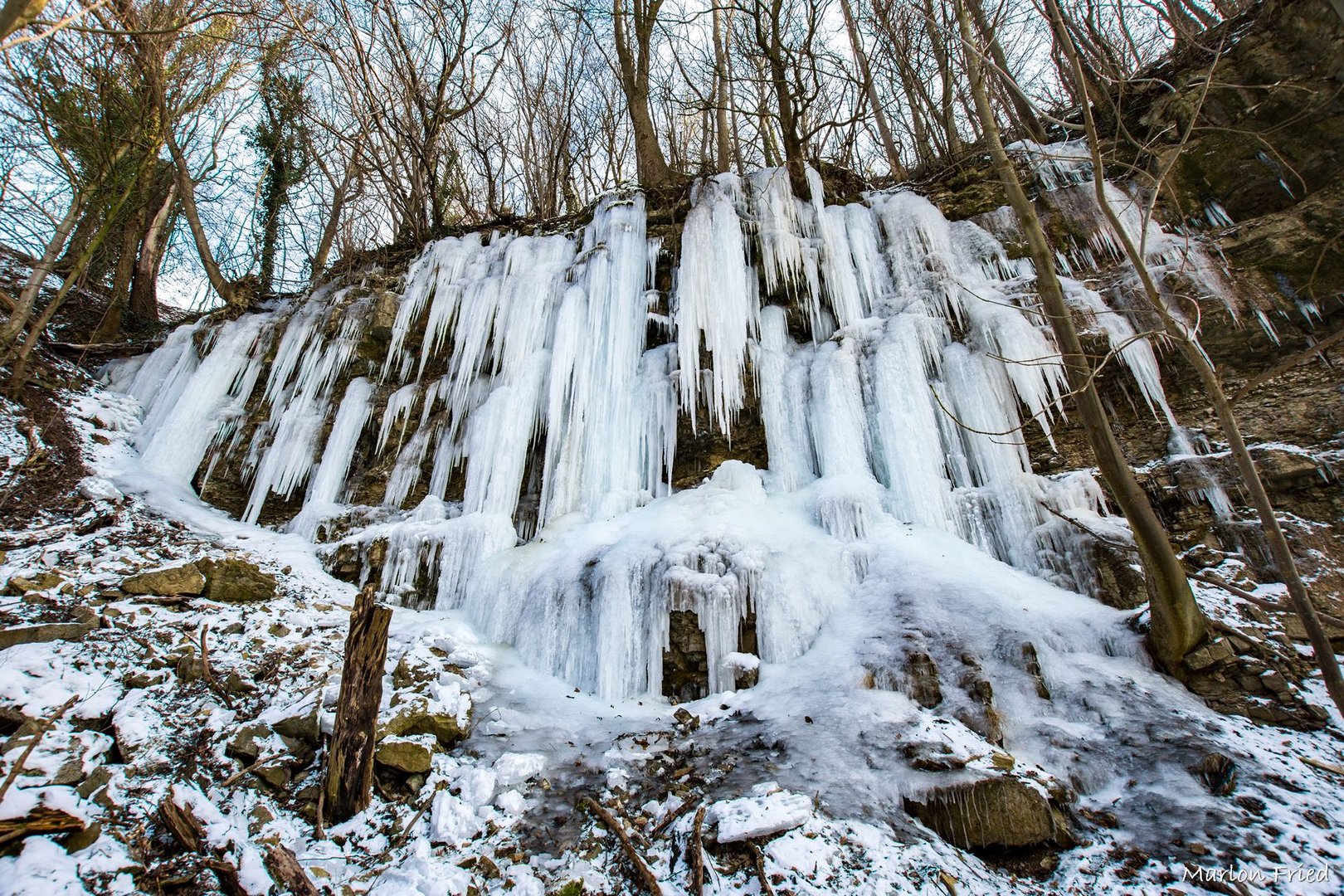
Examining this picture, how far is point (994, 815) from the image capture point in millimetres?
2438

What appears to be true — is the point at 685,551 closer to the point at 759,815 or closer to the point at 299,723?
the point at 759,815

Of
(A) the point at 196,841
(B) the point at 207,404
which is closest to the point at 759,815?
(A) the point at 196,841

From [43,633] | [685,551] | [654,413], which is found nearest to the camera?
[43,633]

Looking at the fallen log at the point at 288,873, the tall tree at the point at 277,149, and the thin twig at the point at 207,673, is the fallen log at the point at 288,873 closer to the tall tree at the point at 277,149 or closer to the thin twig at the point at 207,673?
the thin twig at the point at 207,673

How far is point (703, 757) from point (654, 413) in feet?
12.1

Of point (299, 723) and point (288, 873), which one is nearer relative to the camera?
point (288, 873)

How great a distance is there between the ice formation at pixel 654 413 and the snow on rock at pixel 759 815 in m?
1.45

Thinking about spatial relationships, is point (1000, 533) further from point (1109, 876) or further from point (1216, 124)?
point (1216, 124)

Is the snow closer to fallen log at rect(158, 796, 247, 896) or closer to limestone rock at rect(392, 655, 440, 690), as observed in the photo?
fallen log at rect(158, 796, 247, 896)

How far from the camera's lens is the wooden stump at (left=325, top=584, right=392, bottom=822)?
2.69 meters

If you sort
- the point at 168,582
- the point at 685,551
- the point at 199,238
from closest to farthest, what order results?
1. the point at 168,582
2. the point at 685,551
3. the point at 199,238

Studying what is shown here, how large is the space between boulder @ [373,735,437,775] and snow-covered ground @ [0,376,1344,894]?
3.2 inches

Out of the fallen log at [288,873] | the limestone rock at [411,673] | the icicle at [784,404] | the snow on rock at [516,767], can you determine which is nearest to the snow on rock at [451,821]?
the snow on rock at [516,767]

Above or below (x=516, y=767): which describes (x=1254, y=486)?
above
